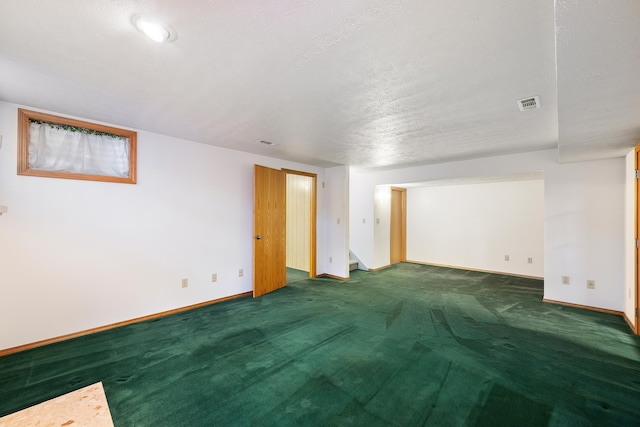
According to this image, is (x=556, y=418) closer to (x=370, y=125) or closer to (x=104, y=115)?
(x=370, y=125)

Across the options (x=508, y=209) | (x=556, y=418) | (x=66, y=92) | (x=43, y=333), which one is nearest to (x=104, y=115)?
(x=66, y=92)

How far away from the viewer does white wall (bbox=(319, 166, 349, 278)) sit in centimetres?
555

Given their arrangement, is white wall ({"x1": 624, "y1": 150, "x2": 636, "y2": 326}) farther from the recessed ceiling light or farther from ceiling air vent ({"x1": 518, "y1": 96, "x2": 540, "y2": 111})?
the recessed ceiling light

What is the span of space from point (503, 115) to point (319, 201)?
11.9 ft

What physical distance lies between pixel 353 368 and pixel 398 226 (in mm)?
5516

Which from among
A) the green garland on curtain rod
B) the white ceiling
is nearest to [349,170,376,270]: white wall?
the white ceiling

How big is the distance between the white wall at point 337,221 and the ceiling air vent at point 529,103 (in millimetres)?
3338

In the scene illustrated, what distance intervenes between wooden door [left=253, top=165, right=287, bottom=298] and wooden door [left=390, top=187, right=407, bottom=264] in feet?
11.4

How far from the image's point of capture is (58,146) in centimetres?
287

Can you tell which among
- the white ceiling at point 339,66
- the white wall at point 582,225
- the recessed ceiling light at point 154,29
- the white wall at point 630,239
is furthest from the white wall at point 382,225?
the recessed ceiling light at point 154,29

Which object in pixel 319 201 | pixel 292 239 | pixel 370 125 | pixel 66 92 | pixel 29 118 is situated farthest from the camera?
pixel 292 239

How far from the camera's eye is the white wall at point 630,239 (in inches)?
125

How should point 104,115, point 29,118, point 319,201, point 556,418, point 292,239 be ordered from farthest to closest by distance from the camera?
point 292,239, point 319,201, point 104,115, point 29,118, point 556,418

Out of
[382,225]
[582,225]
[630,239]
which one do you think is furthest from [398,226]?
[630,239]
